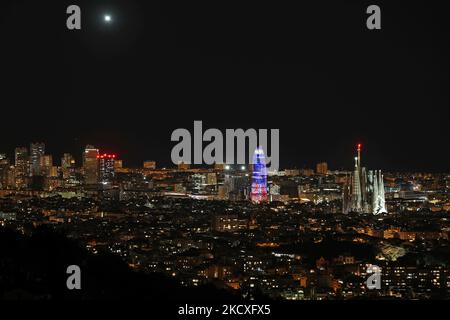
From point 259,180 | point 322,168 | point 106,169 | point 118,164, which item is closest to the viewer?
point 259,180

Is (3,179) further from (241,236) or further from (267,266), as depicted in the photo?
(267,266)

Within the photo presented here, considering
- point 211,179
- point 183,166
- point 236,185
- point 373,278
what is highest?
point 183,166

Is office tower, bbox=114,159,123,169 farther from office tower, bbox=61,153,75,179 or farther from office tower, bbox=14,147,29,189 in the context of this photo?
office tower, bbox=14,147,29,189

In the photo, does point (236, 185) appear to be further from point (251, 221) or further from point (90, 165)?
point (251, 221)

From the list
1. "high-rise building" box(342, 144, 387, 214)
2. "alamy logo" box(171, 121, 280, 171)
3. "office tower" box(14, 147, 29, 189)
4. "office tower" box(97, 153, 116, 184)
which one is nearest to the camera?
"high-rise building" box(342, 144, 387, 214)

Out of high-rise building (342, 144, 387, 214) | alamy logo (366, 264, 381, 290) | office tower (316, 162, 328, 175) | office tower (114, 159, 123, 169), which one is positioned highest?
office tower (114, 159, 123, 169)

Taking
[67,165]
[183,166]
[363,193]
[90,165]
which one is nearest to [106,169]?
[90,165]

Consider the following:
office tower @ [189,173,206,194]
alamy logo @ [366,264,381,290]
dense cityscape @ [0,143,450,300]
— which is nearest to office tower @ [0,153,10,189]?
dense cityscape @ [0,143,450,300]
